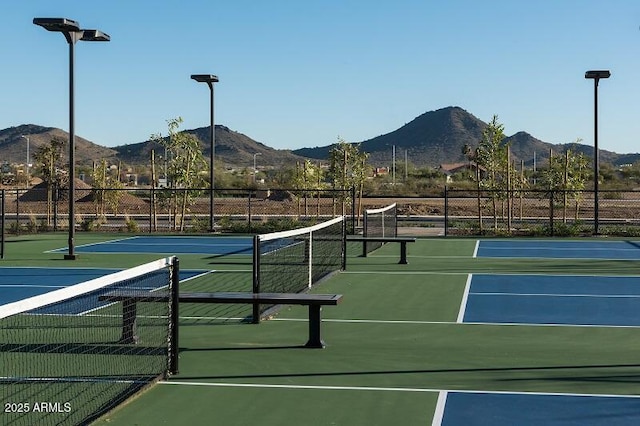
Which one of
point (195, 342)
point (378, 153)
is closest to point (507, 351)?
point (195, 342)

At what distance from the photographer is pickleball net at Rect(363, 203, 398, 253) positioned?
83.9 feet

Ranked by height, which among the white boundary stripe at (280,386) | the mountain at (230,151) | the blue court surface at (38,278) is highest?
the mountain at (230,151)

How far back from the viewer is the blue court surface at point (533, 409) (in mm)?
7602

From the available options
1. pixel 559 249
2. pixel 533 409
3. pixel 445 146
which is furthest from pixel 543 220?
pixel 445 146

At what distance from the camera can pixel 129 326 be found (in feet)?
35.7

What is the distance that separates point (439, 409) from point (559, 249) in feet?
62.7

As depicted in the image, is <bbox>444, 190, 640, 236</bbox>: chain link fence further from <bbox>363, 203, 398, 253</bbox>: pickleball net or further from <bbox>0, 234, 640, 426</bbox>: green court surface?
<bbox>0, 234, 640, 426</bbox>: green court surface

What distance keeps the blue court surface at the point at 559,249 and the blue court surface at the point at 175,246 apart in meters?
6.63

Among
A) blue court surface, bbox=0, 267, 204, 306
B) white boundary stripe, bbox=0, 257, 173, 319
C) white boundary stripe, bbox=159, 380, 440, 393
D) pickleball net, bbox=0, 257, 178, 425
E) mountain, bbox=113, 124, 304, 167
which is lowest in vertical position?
white boundary stripe, bbox=159, 380, 440, 393

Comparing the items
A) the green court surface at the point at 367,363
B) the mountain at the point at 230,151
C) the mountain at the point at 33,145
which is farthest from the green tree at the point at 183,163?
the mountain at the point at 230,151

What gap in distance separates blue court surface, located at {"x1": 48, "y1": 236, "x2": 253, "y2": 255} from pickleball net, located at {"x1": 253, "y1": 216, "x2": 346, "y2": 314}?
150 centimetres

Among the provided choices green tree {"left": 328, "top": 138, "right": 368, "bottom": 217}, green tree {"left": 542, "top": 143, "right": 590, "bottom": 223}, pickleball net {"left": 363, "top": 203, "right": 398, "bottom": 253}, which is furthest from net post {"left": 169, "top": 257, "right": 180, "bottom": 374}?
green tree {"left": 328, "top": 138, "right": 368, "bottom": 217}

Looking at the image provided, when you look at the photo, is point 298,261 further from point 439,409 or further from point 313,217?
point 313,217

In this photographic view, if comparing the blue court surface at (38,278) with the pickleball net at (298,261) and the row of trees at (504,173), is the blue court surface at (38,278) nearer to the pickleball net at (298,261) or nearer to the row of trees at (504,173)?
the pickleball net at (298,261)
